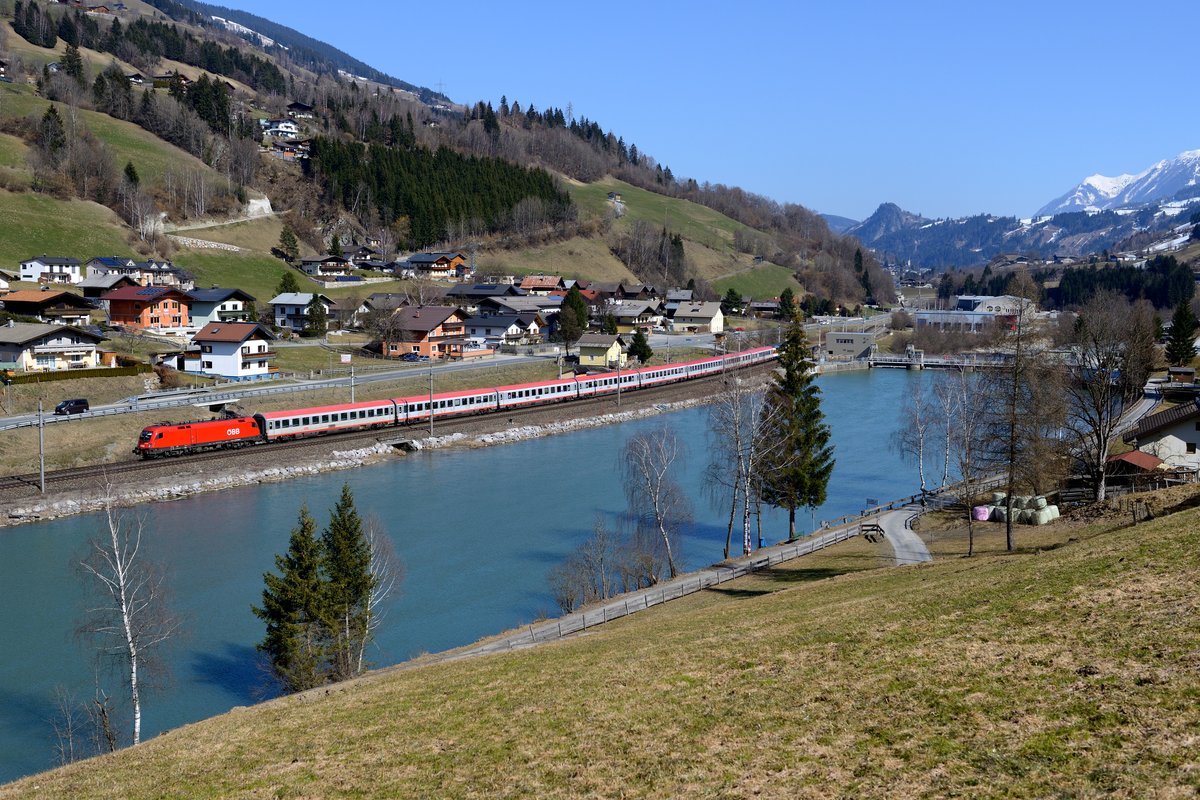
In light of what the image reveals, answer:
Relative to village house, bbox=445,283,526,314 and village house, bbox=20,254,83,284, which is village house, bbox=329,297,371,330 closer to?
village house, bbox=445,283,526,314

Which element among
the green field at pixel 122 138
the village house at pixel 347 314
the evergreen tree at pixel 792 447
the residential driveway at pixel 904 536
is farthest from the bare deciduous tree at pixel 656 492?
the green field at pixel 122 138

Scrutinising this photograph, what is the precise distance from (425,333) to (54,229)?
3860 centimetres

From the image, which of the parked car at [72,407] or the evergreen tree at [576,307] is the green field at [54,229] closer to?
the parked car at [72,407]

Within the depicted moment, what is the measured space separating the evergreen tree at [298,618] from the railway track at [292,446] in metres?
19.2

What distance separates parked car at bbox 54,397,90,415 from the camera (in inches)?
1623

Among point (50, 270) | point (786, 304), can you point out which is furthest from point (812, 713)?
point (786, 304)

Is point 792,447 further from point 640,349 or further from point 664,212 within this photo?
point 664,212

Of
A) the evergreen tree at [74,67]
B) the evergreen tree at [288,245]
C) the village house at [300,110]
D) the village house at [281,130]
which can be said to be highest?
the village house at [300,110]

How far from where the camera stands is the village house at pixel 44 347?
4619 centimetres

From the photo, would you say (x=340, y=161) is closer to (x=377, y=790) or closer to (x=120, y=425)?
(x=120, y=425)

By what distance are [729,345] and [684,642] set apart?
74.1 meters

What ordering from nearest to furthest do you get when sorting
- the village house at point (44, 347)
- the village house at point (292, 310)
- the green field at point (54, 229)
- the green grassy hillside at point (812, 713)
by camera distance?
1. the green grassy hillside at point (812, 713)
2. the village house at point (44, 347)
3. the village house at point (292, 310)
4. the green field at point (54, 229)

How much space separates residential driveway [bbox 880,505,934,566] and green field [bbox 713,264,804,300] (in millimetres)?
99861

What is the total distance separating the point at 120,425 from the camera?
41.4m
